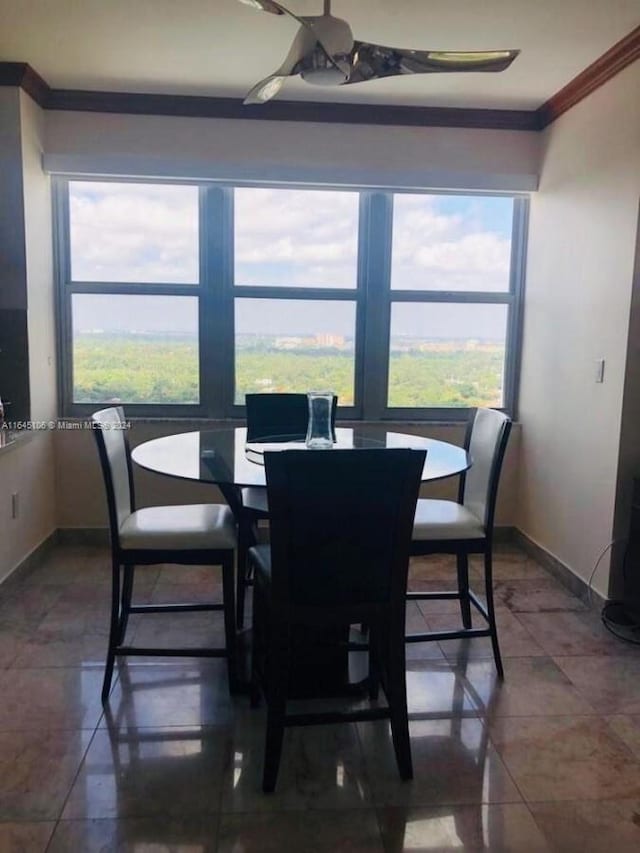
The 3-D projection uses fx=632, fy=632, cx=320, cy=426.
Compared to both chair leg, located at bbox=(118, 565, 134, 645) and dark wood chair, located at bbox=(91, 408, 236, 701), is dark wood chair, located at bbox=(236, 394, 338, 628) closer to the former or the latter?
dark wood chair, located at bbox=(91, 408, 236, 701)

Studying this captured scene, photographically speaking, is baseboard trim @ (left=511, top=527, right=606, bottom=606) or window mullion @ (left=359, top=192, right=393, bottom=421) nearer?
baseboard trim @ (left=511, top=527, right=606, bottom=606)

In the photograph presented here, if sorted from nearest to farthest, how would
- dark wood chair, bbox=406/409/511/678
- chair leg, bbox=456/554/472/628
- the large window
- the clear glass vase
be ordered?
1. dark wood chair, bbox=406/409/511/678
2. the clear glass vase
3. chair leg, bbox=456/554/472/628
4. the large window

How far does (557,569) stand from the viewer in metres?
3.29

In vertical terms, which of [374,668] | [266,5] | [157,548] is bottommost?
[374,668]

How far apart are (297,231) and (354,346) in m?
0.74

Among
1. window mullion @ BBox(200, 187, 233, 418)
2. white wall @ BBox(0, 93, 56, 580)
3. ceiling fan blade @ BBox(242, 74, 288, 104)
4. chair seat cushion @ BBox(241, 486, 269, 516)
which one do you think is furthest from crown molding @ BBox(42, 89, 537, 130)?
chair seat cushion @ BBox(241, 486, 269, 516)

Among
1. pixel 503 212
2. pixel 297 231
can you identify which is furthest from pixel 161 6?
pixel 503 212

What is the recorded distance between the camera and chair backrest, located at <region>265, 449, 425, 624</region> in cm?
162

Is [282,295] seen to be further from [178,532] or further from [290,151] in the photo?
[178,532]

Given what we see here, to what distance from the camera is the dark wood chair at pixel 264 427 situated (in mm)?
2512

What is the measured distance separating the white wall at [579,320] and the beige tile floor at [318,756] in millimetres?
683

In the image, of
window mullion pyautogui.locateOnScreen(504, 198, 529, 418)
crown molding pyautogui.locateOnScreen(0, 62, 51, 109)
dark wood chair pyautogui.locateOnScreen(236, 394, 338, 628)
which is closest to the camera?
dark wood chair pyautogui.locateOnScreen(236, 394, 338, 628)

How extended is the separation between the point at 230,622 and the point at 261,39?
7.76 feet

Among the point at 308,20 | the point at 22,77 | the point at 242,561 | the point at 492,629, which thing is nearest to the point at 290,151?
the point at 22,77
